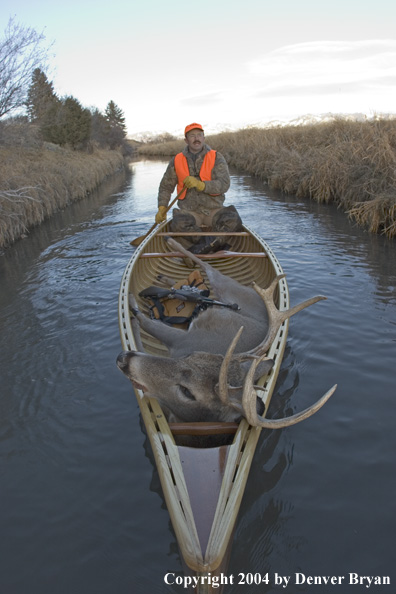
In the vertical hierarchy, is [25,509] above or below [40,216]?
below

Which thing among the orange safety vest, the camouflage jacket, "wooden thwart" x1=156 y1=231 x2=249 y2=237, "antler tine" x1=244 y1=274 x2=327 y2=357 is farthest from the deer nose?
the orange safety vest

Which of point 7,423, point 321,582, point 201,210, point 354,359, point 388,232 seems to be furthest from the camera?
point 388,232

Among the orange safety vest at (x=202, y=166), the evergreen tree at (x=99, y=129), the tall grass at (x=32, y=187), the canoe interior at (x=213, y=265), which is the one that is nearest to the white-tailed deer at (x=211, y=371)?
the canoe interior at (x=213, y=265)

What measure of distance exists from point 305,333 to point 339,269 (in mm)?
2833

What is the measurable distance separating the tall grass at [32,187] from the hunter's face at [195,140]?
5.06 metres

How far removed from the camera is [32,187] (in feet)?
36.1

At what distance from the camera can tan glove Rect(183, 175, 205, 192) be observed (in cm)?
687

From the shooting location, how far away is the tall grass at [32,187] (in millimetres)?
11180

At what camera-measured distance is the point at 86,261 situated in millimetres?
9531

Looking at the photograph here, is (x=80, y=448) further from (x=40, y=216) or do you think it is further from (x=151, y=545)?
(x=40, y=216)

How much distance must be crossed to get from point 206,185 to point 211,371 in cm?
492

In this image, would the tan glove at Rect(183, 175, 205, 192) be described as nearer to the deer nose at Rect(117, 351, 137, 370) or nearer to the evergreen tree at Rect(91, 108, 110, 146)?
the deer nose at Rect(117, 351, 137, 370)

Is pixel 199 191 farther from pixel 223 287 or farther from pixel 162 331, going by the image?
pixel 162 331

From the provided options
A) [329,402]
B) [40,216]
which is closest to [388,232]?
[329,402]
